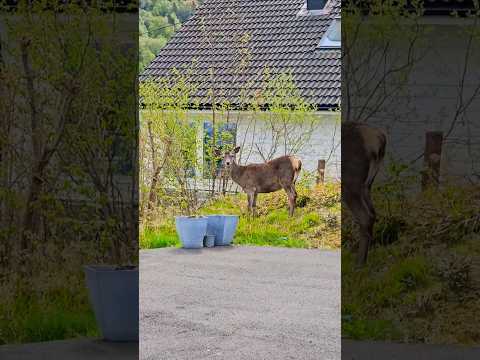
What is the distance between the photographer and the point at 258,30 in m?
11.1

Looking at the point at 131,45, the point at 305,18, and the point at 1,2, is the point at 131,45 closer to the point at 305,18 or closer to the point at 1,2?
the point at 1,2

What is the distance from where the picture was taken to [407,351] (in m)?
4.85

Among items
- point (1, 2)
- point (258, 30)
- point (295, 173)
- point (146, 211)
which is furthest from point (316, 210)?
point (1, 2)

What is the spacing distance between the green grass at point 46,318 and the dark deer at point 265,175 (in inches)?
184

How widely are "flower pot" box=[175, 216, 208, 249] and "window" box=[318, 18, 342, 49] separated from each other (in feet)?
8.62

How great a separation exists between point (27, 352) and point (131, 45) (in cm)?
180

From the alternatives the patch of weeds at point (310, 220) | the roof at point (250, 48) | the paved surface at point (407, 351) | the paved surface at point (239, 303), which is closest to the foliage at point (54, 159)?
A: the paved surface at point (407, 351)

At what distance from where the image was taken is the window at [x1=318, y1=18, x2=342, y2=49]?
35.3 ft

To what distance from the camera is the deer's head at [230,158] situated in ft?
31.8

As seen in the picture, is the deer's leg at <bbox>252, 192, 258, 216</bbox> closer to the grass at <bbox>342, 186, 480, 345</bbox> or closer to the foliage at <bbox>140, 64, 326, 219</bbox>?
the foliage at <bbox>140, 64, 326, 219</bbox>

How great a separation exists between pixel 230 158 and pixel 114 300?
4.93m

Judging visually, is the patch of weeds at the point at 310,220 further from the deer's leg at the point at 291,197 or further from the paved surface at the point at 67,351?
the paved surface at the point at 67,351

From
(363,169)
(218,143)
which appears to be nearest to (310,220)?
(218,143)

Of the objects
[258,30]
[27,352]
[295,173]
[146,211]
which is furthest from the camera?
[258,30]
